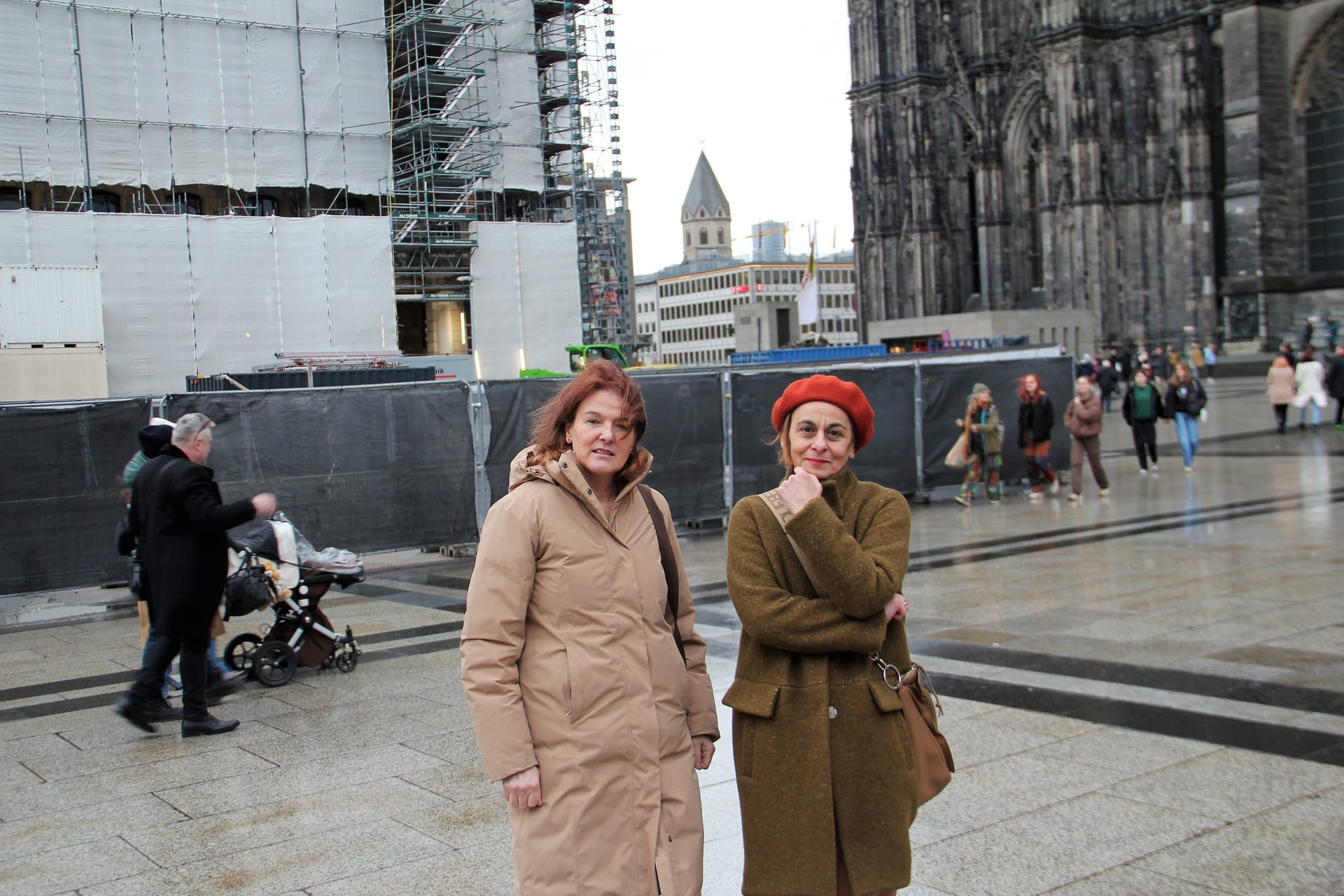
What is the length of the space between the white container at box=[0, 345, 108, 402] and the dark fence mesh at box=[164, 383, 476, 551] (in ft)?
61.6

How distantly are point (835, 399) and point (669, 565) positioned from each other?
0.56m

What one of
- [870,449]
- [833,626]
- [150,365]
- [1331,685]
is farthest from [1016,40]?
[833,626]

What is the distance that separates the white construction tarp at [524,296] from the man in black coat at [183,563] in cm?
3360

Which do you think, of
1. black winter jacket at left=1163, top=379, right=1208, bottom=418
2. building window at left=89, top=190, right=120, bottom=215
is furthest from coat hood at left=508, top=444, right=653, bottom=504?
building window at left=89, top=190, right=120, bottom=215

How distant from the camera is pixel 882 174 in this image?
5550cm

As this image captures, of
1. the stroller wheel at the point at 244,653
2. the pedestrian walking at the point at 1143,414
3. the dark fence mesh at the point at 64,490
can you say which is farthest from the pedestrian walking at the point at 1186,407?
the stroller wheel at the point at 244,653

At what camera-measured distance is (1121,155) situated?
150 ft

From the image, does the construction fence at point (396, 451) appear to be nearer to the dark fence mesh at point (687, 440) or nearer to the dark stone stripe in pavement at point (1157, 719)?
the dark fence mesh at point (687, 440)

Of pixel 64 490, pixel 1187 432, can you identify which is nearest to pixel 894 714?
pixel 64 490

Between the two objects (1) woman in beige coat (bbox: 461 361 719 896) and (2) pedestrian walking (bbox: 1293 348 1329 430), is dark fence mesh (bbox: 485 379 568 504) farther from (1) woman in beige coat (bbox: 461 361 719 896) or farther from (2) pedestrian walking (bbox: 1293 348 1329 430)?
A: (2) pedestrian walking (bbox: 1293 348 1329 430)

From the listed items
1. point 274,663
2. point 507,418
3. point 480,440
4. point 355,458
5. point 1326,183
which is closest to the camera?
point 274,663

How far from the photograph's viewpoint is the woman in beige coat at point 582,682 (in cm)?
267

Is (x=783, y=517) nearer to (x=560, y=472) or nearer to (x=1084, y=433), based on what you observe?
(x=560, y=472)

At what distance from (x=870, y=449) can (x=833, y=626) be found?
13049 mm
